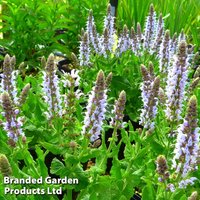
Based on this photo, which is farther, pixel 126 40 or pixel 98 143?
pixel 126 40

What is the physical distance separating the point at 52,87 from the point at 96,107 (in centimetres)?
31

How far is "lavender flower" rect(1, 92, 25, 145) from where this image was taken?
2.01 metres

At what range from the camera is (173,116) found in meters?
2.30

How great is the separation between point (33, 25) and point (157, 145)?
267 centimetres

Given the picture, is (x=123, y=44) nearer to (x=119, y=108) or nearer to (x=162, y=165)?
(x=119, y=108)

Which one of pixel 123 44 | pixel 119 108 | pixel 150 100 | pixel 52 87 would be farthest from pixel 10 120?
pixel 123 44

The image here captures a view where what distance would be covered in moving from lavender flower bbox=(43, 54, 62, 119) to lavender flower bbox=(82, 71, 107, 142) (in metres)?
0.25

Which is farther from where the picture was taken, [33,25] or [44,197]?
[33,25]

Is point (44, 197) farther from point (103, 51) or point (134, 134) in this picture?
point (103, 51)

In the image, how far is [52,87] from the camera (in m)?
2.31

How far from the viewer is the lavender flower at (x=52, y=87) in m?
2.25

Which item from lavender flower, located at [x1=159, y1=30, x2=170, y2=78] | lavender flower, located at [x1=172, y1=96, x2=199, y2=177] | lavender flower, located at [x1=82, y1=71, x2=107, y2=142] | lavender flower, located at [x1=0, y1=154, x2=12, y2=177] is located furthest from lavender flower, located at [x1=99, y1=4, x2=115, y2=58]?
lavender flower, located at [x1=0, y1=154, x2=12, y2=177]

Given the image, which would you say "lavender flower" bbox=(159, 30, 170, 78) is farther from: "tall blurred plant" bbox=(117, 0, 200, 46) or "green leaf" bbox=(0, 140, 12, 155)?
"tall blurred plant" bbox=(117, 0, 200, 46)

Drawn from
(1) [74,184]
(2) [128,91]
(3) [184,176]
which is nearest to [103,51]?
(2) [128,91]
